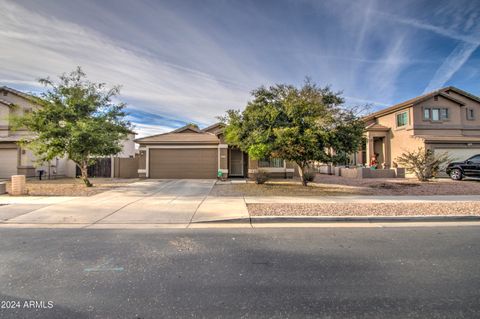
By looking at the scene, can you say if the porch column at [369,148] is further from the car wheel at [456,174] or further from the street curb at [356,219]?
the street curb at [356,219]

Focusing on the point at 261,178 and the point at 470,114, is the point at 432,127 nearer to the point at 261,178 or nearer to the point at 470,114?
the point at 470,114

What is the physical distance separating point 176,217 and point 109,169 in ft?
54.0

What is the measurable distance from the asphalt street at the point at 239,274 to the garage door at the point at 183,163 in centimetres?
1323

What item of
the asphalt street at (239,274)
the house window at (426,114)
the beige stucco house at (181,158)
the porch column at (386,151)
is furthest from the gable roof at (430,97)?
the asphalt street at (239,274)

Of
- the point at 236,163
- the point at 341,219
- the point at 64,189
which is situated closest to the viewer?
the point at 341,219

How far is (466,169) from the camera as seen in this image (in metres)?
16.1

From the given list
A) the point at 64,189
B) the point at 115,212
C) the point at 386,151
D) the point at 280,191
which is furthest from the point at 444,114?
the point at 64,189

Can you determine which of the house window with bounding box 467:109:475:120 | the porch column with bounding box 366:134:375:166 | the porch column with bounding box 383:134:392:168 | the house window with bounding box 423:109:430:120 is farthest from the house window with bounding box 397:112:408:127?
the house window with bounding box 467:109:475:120

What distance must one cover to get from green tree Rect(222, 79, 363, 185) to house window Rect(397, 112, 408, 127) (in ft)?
47.6

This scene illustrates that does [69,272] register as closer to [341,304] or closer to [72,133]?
[341,304]

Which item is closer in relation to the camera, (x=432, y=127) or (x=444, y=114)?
(x=432, y=127)

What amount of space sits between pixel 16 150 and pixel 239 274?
23553 millimetres

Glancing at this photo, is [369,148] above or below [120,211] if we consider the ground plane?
above

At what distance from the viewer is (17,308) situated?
2826mm
